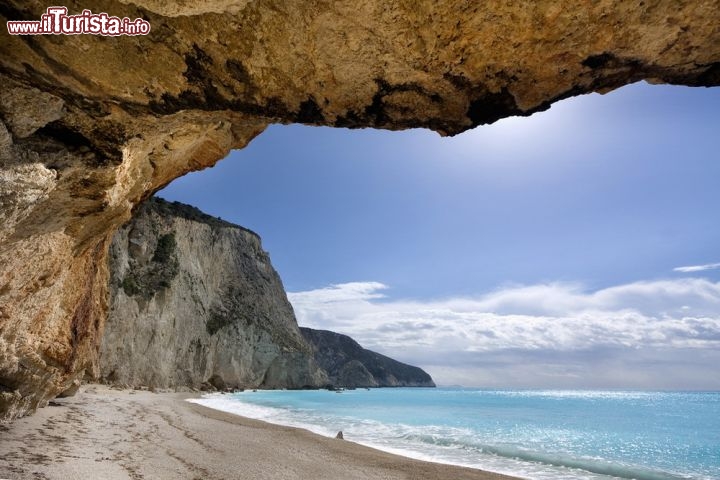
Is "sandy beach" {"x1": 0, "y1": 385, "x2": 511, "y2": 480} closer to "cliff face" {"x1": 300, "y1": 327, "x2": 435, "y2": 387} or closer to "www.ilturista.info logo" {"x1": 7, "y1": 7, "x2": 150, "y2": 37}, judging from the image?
"www.ilturista.info logo" {"x1": 7, "y1": 7, "x2": 150, "y2": 37}

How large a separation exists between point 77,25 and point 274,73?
206cm

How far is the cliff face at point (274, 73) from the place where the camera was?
4051 mm

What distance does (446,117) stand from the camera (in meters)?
5.47

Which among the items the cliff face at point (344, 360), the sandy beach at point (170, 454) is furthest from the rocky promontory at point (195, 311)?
the cliff face at point (344, 360)

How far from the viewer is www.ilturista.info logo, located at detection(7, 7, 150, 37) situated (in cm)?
408

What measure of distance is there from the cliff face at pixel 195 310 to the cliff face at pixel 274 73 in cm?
1300

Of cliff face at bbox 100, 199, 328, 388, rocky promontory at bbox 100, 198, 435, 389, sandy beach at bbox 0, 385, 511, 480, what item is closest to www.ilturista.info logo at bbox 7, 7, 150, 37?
sandy beach at bbox 0, 385, 511, 480

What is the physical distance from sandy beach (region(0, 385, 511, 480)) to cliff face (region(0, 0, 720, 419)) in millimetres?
1910

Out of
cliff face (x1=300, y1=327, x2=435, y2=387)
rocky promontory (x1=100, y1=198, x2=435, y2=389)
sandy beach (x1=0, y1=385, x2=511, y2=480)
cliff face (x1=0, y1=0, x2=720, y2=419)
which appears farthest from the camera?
cliff face (x1=300, y1=327, x2=435, y2=387)

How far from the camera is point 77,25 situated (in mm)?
4160

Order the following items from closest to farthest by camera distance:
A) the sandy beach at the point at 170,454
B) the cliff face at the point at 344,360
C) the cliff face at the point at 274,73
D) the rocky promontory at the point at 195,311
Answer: the cliff face at the point at 274,73 → the sandy beach at the point at 170,454 → the rocky promontory at the point at 195,311 → the cliff face at the point at 344,360

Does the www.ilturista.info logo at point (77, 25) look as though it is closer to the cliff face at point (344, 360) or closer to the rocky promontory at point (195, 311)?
the rocky promontory at point (195, 311)

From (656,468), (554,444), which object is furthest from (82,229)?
(554,444)

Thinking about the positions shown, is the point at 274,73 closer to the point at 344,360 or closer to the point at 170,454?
the point at 170,454
